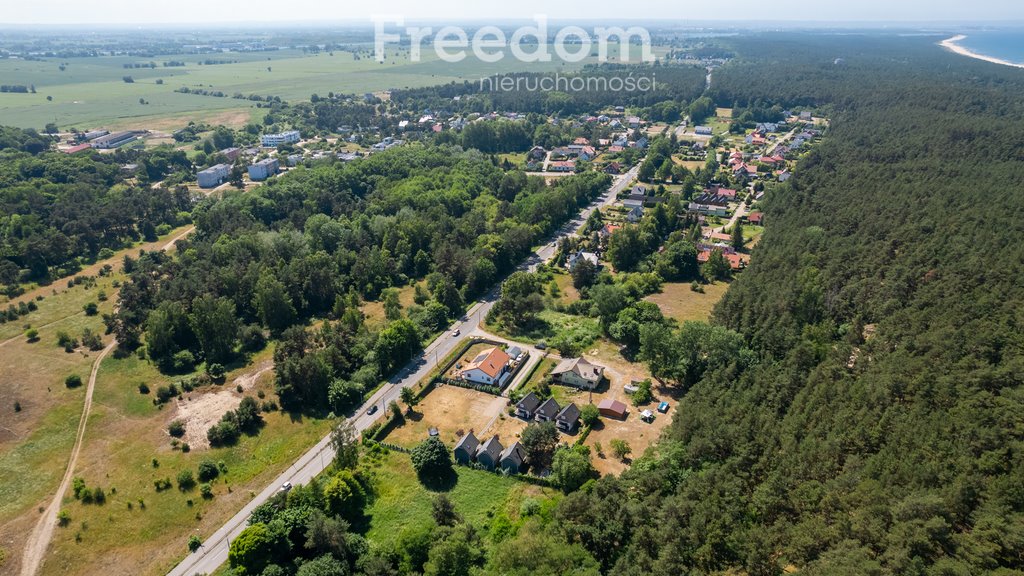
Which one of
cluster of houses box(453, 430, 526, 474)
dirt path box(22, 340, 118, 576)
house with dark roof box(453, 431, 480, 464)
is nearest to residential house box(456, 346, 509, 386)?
cluster of houses box(453, 430, 526, 474)

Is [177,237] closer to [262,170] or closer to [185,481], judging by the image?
[262,170]

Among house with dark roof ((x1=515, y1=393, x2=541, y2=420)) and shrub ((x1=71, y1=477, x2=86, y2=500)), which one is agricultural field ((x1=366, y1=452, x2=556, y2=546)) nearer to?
house with dark roof ((x1=515, y1=393, x2=541, y2=420))

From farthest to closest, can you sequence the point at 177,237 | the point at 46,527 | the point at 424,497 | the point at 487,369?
the point at 177,237, the point at 487,369, the point at 424,497, the point at 46,527

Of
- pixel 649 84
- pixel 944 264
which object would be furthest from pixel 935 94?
pixel 944 264

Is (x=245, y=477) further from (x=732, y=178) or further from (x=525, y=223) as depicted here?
(x=732, y=178)

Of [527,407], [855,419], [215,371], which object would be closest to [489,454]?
[527,407]

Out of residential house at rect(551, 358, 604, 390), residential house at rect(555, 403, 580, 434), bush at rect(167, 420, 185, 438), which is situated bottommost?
bush at rect(167, 420, 185, 438)
